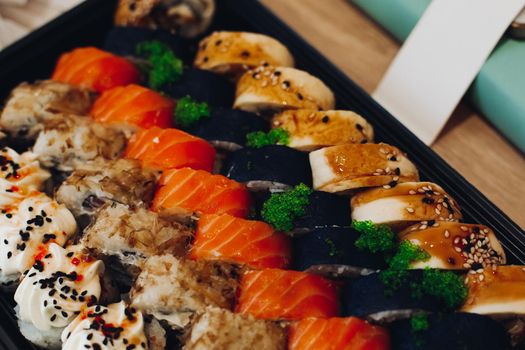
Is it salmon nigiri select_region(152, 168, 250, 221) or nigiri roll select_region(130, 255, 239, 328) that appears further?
salmon nigiri select_region(152, 168, 250, 221)

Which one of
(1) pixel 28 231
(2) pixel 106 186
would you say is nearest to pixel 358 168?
(2) pixel 106 186

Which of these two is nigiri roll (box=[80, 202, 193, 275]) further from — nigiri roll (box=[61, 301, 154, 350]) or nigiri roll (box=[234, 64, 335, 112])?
nigiri roll (box=[234, 64, 335, 112])

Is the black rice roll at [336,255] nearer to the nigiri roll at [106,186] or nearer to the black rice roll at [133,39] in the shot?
the nigiri roll at [106,186]

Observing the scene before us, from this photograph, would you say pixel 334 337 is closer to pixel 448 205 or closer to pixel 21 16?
pixel 448 205

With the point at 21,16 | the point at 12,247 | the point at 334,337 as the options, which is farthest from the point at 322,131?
the point at 21,16

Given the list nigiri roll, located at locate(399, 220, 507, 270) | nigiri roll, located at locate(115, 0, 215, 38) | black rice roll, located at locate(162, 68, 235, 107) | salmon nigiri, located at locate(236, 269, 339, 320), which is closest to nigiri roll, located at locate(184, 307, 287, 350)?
salmon nigiri, located at locate(236, 269, 339, 320)
